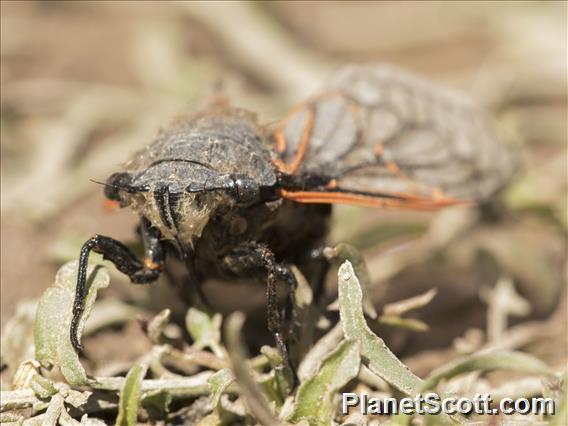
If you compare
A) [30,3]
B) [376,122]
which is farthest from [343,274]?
[30,3]

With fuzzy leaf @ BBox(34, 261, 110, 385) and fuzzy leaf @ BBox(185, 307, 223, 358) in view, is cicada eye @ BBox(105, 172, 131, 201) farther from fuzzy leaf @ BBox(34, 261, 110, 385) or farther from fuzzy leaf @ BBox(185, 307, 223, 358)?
fuzzy leaf @ BBox(185, 307, 223, 358)

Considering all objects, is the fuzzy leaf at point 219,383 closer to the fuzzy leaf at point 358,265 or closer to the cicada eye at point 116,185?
the fuzzy leaf at point 358,265

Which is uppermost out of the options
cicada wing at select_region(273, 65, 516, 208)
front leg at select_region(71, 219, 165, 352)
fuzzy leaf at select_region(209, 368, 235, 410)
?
cicada wing at select_region(273, 65, 516, 208)

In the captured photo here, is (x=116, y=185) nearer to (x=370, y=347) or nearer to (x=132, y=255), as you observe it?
(x=132, y=255)

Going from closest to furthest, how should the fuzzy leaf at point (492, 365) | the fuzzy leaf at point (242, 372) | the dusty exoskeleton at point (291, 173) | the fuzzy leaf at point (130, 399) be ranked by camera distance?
1. the fuzzy leaf at point (242, 372)
2. the fuzzy leaf at point (492, 365)
3. the fuzzy leaf at point (130, 399)
4. the dusty exoskeleton at point (291, 173)

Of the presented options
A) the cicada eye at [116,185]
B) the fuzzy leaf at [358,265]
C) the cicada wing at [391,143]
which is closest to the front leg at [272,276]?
the fuzzy leaf at [358,265]

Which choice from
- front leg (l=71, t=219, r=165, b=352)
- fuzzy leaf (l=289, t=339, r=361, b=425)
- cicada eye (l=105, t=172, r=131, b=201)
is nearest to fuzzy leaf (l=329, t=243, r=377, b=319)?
fuzzy leaf (l=289, t=339, r=361, b=425)
